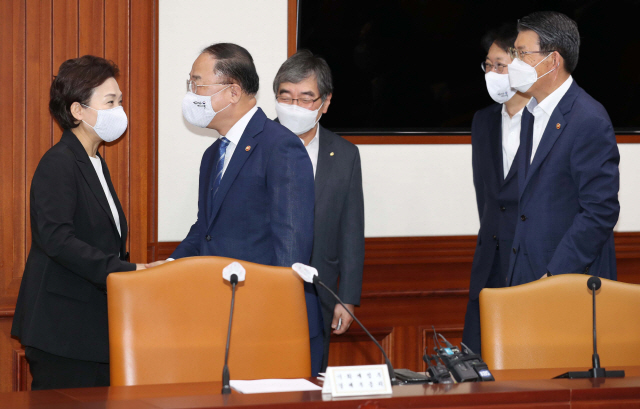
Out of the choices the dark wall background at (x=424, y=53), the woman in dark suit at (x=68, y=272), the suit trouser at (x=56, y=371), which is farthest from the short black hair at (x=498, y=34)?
the suit trouser at (x=56, y=371)

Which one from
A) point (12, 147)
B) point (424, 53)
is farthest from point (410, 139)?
point (12, 147)

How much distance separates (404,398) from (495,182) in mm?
1850

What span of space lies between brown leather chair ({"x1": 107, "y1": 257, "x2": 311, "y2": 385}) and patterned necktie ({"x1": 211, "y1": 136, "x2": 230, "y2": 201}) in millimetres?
545

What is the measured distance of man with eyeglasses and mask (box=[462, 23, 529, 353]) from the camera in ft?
9.46

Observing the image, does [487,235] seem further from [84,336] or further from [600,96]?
[84,336]

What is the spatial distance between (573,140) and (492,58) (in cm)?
95

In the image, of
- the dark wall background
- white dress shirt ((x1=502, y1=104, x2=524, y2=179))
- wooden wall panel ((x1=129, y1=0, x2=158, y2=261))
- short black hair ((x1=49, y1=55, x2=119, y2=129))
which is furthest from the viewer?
the dark wall background

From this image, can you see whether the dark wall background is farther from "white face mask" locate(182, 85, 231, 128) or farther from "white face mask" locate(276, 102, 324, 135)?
"white face mask" locate(182, 85, 231, 128)

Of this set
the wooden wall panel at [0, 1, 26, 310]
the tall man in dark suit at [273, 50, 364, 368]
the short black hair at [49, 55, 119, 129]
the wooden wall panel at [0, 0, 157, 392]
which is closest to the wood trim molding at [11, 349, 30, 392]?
the wooden wall panel at [0, 0, 157, 392]

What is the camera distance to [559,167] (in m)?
2.51

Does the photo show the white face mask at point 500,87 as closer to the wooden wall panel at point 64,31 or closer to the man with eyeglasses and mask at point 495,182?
the man with eyeglasses and mask at point 495,182

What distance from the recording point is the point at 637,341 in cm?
192

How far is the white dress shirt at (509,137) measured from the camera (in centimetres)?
299

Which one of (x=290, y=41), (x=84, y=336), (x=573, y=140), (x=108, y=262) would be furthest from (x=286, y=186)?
(x=290, y=41)
